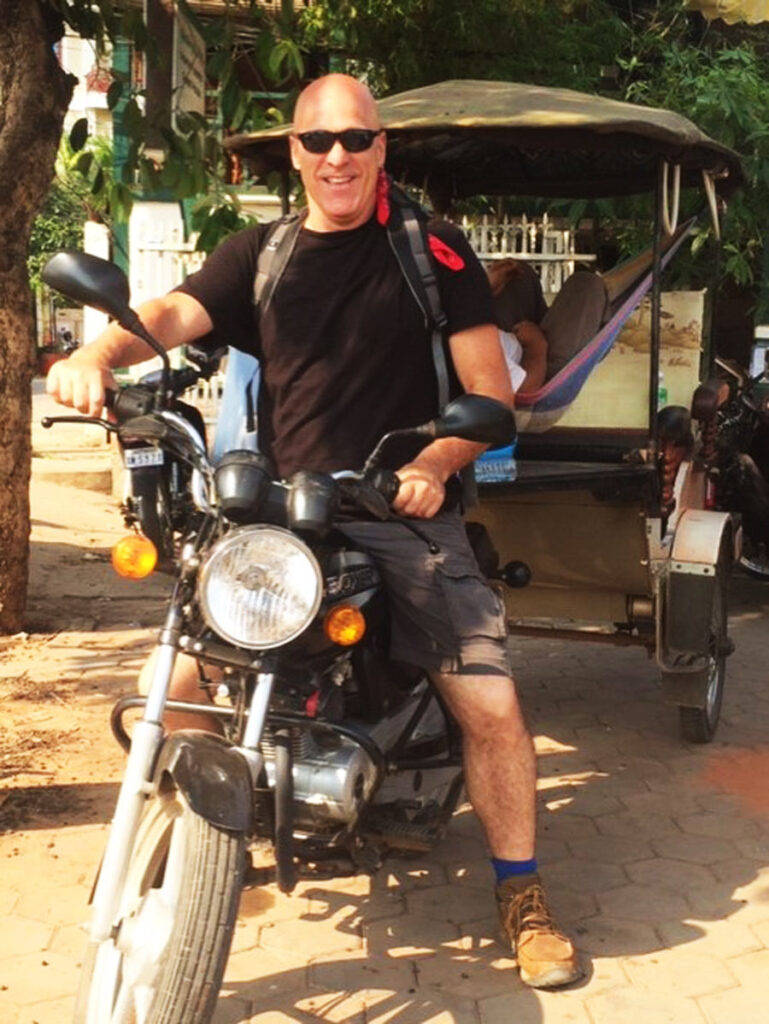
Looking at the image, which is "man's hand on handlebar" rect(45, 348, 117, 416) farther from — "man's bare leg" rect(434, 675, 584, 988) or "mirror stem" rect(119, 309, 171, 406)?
"man's bare leg" rect(434, 675, 584, 988)

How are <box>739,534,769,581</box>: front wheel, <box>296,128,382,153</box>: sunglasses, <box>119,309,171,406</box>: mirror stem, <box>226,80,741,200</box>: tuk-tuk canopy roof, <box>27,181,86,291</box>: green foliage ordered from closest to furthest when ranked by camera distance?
<box>119,309,171,406</box>: mirror stem, <box>296,128,382,153</box>: sunglasses, <box>226,80,741,200</box>: tuk-tuk canopy roof, <box>739,534,769,581</box>: front wheel, <box>27,181,86,291</box>: green foliage

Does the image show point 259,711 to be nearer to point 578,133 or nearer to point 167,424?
point 167,424

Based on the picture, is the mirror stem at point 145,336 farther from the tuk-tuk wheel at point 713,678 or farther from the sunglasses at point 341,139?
the tuk-tuk wheel at point 713,678

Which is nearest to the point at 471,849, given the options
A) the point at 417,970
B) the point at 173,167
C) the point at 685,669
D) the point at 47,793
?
the point at 417,970

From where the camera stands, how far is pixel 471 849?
4027 mm

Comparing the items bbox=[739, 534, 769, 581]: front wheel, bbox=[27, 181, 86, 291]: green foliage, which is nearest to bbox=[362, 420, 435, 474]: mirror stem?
bbox=[739, 534, 769, 581]: front wheel

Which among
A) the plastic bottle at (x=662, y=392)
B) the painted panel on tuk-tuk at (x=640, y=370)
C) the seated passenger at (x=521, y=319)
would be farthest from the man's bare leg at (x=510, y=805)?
the plastic bottle at (x=662, y=392)

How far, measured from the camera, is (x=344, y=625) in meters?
2.68

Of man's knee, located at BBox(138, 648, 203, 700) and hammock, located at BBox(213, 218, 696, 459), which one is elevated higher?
hammock, located at BBox(213, 218, 696, 459)

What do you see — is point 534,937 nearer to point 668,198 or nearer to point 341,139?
point 341,139

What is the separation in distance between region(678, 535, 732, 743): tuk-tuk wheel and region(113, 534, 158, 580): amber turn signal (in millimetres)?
2636

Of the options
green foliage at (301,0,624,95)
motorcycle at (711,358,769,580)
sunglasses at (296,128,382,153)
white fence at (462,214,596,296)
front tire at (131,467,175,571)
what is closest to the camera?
front tire at (131,467,175,571)

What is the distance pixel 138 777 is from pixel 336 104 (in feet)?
5.35

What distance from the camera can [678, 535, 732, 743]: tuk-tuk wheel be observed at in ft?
→ 15.7
